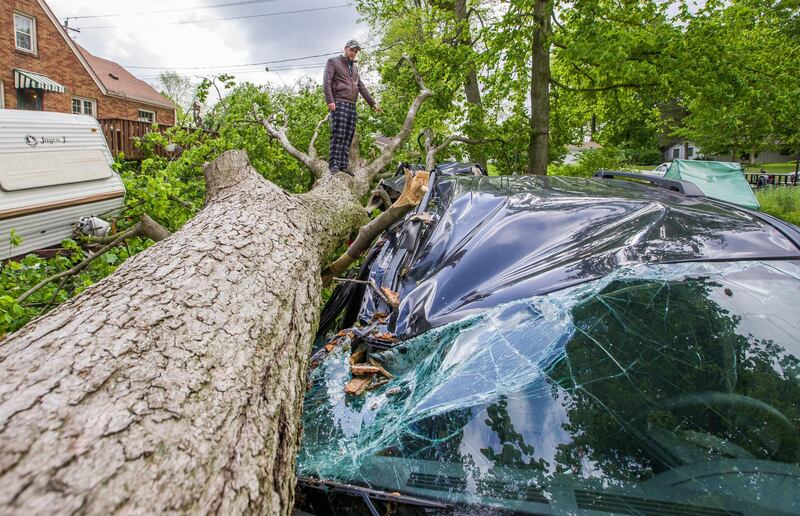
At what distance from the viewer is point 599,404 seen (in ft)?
4.00

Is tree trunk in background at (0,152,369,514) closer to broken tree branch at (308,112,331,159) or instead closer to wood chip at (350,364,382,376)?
wood chip at (350,364,382,376)

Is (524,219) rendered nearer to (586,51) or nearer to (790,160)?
(586,51)

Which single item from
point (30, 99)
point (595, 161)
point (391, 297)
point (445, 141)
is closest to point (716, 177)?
point (595, 161)

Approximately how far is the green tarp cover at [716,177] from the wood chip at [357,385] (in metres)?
12.7

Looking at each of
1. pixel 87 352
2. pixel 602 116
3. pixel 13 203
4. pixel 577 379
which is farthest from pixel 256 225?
pixel 602 116

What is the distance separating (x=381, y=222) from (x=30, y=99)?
71.7ft

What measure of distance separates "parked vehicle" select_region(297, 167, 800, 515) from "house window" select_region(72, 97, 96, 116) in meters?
23.9

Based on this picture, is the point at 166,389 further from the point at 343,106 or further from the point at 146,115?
the point at 146,115

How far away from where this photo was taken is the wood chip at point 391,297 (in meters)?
1.88

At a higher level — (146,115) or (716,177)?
(146,115)

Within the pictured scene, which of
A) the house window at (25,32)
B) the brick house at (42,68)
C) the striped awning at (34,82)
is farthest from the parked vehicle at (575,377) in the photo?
the house window at (25,32)

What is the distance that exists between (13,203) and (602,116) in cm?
1118

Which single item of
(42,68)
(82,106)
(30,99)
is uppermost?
(42,68)

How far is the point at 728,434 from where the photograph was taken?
3.62 ft
